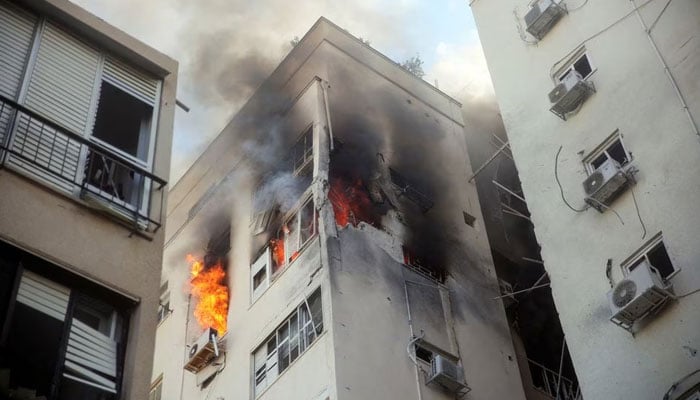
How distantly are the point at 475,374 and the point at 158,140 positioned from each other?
12.2m

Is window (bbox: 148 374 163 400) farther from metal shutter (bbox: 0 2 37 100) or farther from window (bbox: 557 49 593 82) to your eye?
metal shutter (bbox: 0 2 37 100)

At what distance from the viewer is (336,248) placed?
2120cm

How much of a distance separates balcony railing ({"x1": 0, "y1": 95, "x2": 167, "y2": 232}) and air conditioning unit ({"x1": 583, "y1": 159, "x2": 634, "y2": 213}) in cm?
997

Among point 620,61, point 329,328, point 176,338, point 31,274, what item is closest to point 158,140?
point 31,274

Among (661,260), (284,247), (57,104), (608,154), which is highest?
(284,247)

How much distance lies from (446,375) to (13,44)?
12.4m

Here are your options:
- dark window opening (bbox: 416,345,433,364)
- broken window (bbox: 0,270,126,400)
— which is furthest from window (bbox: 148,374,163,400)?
broken window (bbox: 0,270,126,400)

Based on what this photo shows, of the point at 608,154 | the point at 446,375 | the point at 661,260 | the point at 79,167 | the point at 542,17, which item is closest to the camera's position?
the point at 79,167

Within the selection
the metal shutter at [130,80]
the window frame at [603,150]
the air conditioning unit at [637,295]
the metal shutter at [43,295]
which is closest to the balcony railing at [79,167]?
the metal shutter at [43,295]

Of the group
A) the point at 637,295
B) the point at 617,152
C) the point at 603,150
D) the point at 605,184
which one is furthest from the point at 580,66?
the point at 637,295

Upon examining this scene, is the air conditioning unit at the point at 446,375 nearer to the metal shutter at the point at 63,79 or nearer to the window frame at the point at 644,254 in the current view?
the window frame at the point at 644,254

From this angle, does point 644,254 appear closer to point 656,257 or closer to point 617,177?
point 656,257

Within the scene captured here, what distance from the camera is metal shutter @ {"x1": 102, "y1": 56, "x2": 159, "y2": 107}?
12.5 meters

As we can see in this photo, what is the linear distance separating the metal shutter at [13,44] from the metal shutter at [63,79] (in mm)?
170
